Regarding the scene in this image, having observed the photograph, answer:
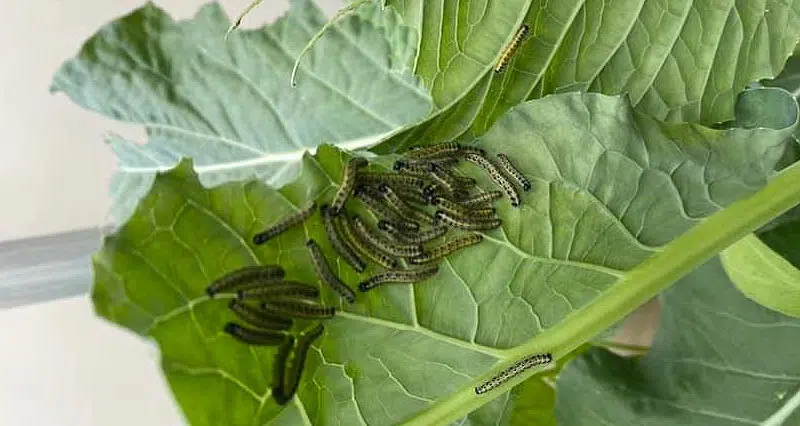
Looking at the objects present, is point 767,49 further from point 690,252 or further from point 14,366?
point 14,366

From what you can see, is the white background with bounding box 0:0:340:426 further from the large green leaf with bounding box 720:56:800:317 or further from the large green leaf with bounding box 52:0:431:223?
the large green leaf with bounding box 720:56:800:317

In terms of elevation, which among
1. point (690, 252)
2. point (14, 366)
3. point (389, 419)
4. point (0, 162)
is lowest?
point (14, 366)

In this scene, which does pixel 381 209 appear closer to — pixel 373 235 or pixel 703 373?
pixel 373 235

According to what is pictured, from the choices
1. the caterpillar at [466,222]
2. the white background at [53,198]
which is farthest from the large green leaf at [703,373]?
the white background at [53,198]

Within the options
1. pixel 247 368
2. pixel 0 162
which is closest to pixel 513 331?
pixel 247 368

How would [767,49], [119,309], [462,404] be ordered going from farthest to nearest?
[767,49] → [462,404] → [119,309]

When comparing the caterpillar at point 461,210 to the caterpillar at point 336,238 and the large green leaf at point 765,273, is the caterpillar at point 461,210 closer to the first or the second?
the caterpillar at point 336,238

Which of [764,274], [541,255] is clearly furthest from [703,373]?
[541,255]

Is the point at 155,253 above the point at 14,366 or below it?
above
